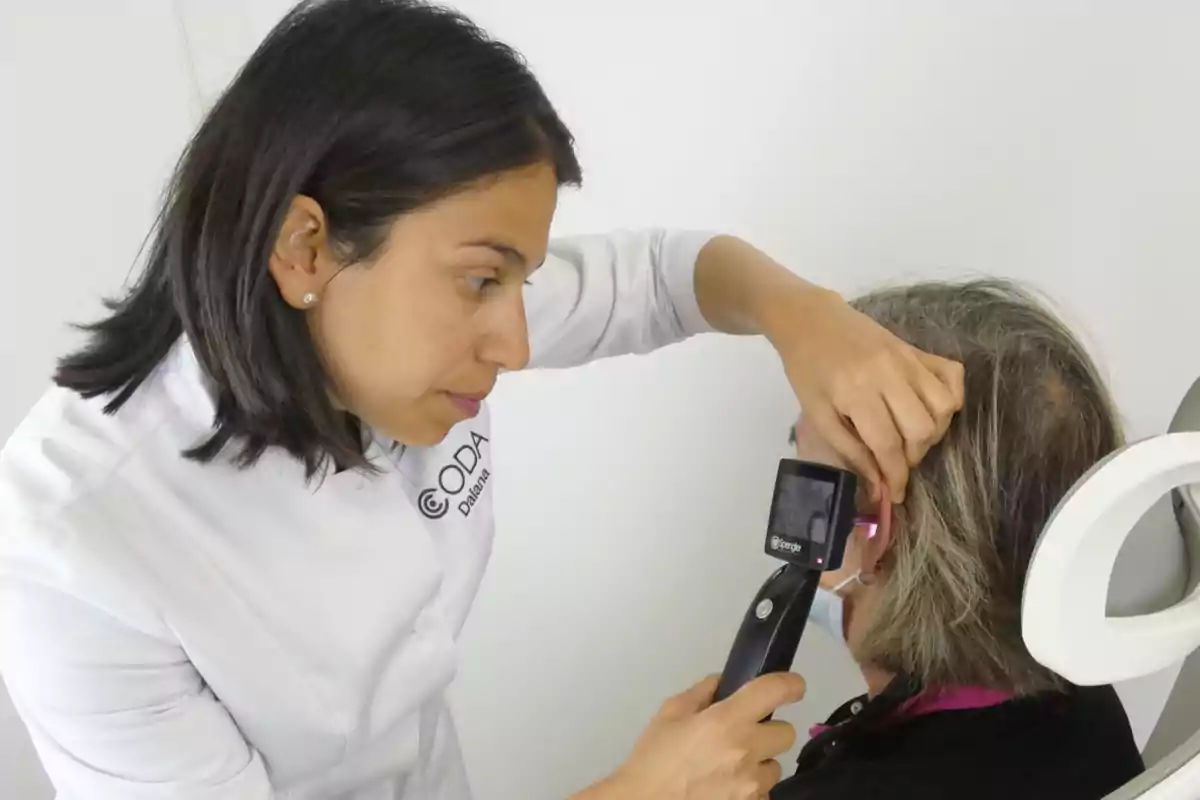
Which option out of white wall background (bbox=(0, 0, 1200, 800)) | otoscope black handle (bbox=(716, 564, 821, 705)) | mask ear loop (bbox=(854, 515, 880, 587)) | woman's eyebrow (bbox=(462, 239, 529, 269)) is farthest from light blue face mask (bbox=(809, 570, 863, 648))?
woman's eyebrow (bbox=(462, 239, 529, 269))

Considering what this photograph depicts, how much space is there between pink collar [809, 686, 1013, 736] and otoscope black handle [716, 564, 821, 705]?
0.49 ft

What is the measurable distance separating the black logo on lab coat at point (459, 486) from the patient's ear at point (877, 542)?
358mm

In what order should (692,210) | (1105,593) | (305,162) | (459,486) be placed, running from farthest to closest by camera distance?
(692,210)
(459,486)
(305,162)
(1105,593)

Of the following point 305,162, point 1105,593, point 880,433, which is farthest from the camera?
point 880,433

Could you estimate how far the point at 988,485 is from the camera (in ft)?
2.49

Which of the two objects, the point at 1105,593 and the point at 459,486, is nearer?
the point at 1105,593

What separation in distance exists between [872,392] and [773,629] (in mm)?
195

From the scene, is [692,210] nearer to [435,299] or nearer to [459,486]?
[459,486]

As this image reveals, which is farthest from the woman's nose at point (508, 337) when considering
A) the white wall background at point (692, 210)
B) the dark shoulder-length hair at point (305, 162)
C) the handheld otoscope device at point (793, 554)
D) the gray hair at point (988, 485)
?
the white wall background at point (692, 210)

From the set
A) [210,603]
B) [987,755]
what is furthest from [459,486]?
[987,755]

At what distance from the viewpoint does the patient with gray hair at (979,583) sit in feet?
2.49

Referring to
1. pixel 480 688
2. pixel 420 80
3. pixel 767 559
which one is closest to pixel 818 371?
pixel 420 80

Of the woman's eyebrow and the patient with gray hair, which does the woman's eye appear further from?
the patient with gray hair

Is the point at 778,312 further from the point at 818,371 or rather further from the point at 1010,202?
the point at 1010,202
